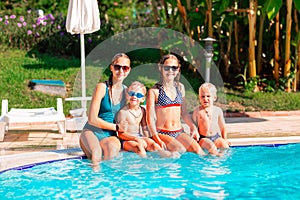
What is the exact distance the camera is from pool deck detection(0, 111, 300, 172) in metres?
6.30

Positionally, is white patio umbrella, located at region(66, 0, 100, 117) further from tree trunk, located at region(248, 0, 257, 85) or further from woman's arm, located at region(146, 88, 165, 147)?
tree trunk, located at region(248, 0, 257, 85)

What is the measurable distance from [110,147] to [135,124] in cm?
45

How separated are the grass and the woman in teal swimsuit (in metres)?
3.80

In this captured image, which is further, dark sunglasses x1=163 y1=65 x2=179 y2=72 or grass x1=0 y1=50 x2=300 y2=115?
grass x1=0 y1=50 x2=300 y2=115

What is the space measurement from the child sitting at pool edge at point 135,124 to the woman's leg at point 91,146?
32cm

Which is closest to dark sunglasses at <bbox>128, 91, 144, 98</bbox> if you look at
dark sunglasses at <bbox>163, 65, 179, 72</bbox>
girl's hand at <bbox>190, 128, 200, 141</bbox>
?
dark sunglasses at <bbox>163, 65, 179, 72</bbox>

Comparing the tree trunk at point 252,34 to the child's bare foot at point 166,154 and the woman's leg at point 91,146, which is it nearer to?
the child's bare foot at point 166,154

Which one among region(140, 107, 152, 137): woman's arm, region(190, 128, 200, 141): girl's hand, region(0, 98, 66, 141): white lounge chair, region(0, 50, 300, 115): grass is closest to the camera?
region(140, 107, 152, 137): woman's arm

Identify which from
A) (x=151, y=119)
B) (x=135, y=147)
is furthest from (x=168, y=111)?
(x=135, y=147)

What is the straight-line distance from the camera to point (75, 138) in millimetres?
7816

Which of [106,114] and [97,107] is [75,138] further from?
[97,107]

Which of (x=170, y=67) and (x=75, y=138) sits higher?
(x=170, y=67)

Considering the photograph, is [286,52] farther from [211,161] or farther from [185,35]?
[211,161]

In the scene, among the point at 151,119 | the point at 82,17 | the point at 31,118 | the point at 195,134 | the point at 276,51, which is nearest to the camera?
the point at 151,119
